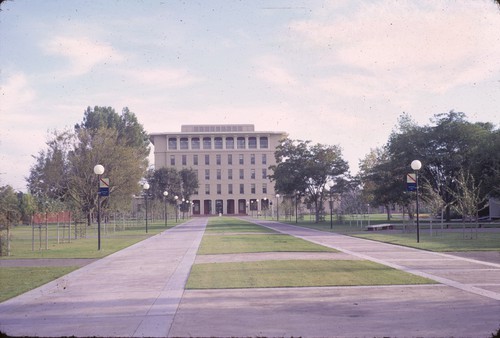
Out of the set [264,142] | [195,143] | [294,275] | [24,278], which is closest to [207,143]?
[195,143]

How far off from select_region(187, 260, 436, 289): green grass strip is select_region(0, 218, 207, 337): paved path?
28.2 inches

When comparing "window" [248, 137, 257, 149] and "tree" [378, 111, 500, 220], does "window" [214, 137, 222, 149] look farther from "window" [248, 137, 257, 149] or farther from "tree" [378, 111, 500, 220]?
"tree" [378, 111, 500, 220]

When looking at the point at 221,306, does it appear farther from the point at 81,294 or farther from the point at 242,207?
the point at 242,207

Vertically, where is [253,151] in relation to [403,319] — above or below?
above

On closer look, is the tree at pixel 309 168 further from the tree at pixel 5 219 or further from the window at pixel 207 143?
the window at pixel 207 143

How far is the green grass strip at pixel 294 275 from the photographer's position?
40.0 feet

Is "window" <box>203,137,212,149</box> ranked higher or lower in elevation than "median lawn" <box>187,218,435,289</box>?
higher

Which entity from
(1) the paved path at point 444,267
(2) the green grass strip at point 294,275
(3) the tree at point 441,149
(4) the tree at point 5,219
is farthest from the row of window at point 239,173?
(2) the green grass strip at point 294,275

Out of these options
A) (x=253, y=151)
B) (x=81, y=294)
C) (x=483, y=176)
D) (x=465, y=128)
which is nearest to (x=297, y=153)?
(x=465, y=128)

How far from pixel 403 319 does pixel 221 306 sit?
3194 millimetres

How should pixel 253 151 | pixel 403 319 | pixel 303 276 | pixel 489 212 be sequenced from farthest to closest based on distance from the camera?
pixel 253 151 → pixel 489 212 → pixel 303 276 → pixel 403 319

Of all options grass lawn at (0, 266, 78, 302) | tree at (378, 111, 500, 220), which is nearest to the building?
tree at (378, 111, 500, 220)

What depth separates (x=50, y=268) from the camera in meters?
16.1

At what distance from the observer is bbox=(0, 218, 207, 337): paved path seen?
7945 mm
